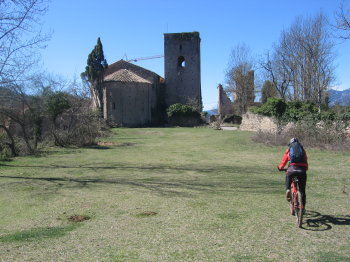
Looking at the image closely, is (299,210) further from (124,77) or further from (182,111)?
(182,111)

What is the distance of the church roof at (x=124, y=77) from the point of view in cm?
4503

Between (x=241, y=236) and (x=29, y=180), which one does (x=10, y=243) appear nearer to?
(x=241, y=236)

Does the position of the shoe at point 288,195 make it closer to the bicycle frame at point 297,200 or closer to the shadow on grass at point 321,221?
the bicycle frame at point 297,200

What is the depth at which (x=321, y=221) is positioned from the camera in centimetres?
619

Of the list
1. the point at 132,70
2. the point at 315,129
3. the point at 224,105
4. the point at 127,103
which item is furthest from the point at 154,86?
the point at 315,129

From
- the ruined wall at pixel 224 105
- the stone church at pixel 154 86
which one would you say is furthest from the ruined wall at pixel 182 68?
the ruined wall at pixel 224 105

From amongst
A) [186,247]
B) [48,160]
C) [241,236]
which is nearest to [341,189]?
[241,236]

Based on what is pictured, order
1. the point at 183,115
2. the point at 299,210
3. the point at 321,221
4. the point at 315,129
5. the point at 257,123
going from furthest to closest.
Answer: the point at 183,115 → the point at 257,123 → the point at 315,129 → the point at 321,221 → the point at 299,210

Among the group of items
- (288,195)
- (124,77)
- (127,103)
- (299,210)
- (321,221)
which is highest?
(124,77)

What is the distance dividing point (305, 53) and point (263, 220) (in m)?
29.2

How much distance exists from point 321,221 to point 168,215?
277 centimetres

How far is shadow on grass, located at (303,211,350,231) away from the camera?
5.86 metres

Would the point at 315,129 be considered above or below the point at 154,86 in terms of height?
below

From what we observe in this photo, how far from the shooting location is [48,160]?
595 inches
